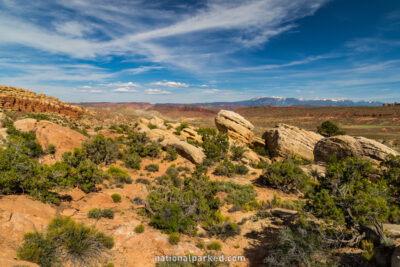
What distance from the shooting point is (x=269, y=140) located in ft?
92.1

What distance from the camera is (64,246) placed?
6.14m

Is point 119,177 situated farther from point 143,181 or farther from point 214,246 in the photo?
point 214,246

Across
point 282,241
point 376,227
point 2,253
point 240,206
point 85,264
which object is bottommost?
point 240,206

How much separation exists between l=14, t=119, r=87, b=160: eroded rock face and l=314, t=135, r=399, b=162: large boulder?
1086 inches

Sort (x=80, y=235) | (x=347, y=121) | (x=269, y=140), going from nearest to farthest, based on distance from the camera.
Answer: (x=80, y=235)
(x=269, y=140)
(x=347, y=121)

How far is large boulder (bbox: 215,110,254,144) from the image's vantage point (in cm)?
2964

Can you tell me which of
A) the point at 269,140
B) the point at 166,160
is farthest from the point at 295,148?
the point at 166,160

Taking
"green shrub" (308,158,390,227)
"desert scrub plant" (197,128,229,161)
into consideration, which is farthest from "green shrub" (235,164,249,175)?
"green shrub" (308,158,390,227)

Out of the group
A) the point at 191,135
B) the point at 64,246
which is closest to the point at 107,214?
the point at 64,246

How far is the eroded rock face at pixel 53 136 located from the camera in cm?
1819

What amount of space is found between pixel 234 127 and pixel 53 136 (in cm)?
2402

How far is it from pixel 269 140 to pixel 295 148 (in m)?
4.34

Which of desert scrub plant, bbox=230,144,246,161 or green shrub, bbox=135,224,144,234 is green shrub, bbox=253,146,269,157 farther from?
green shrub, bbox=135,224,144,234

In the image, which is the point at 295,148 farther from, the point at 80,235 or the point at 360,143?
the point at 80,235
